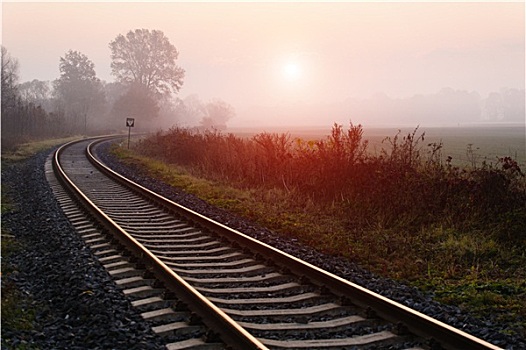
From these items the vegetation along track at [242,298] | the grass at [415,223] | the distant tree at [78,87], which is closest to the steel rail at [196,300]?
the vegetation along track at [242,298]

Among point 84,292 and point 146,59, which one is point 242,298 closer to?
point 84,292

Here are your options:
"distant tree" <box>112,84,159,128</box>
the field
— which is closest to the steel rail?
the field

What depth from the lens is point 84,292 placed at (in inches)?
248

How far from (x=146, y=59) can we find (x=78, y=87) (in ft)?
44.0

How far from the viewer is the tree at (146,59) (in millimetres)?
77688

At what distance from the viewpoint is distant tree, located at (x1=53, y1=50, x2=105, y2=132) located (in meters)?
83.9

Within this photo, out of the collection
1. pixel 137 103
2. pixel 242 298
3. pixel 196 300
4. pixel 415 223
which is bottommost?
pixel 242 298

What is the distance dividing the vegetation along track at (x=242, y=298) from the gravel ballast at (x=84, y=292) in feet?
0.86

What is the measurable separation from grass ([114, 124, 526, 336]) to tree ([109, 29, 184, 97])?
65.0 meters

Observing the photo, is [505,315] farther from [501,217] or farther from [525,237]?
[501,217]

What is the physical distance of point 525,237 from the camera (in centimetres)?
883

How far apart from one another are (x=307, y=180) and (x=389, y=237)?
502cm

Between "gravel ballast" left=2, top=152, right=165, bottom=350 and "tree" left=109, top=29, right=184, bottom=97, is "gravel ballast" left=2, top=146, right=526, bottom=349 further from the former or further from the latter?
"tree" left=109, top=29, right=184, bottom=97

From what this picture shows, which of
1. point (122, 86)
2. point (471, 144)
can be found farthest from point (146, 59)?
point (471, 144)
